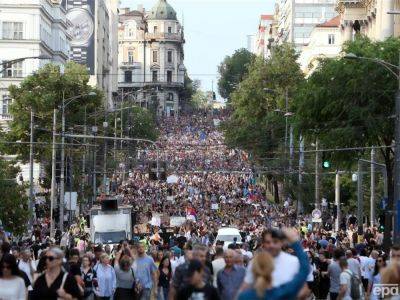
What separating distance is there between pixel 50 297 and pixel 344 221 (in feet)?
195

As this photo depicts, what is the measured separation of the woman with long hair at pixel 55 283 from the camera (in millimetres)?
18047

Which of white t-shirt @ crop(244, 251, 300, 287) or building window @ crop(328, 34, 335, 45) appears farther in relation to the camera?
building window @ crop(328, 34, 335, 45)

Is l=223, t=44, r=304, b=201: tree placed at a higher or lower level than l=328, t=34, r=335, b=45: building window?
lower

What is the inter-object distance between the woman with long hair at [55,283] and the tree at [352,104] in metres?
36.0

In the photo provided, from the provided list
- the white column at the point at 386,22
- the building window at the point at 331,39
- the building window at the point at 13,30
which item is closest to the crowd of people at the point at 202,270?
the white column at the point at 386,22

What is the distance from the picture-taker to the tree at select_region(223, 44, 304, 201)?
369 feet

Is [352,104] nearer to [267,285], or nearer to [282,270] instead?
[282,270]

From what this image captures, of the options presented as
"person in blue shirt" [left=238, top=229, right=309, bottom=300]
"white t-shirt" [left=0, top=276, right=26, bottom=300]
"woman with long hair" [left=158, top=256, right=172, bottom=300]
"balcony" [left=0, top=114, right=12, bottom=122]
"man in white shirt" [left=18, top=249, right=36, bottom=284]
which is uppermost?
"balcony" [left=0, top=114, right=12, bottom=122]

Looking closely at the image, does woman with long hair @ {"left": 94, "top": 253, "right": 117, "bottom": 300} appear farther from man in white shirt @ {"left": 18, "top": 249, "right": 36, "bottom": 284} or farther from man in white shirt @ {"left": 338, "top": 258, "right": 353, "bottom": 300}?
man in white shirt @ {"left": 338, "top": 258, "right": 353, "bottom": 300}

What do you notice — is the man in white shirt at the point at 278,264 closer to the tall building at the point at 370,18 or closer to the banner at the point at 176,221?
the banner at the point at 176,221

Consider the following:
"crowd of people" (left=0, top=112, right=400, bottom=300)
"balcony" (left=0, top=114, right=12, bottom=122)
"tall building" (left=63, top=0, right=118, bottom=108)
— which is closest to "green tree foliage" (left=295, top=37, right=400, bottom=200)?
"crowd of people" (left=0, top=112, right=400, bottom=300)

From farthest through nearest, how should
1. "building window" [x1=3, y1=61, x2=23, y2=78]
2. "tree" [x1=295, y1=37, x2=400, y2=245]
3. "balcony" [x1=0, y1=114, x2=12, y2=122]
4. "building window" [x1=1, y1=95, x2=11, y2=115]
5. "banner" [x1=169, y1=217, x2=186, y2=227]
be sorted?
"building window" [x1=3, y1=61, x2=23, y2=78] < "building window" [x1=1, y1=95, x2=11, y2=115] < "balcony" [x1=0, y1=114, x2=12, y2=122] < "banner" [x1=169, y1=217, x2=186, y2=227] < "tree" [x1=295, y1=37, x2=400, y2=245]

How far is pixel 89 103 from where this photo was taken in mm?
99188

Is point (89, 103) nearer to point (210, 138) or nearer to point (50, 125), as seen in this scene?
point (50, 125)
